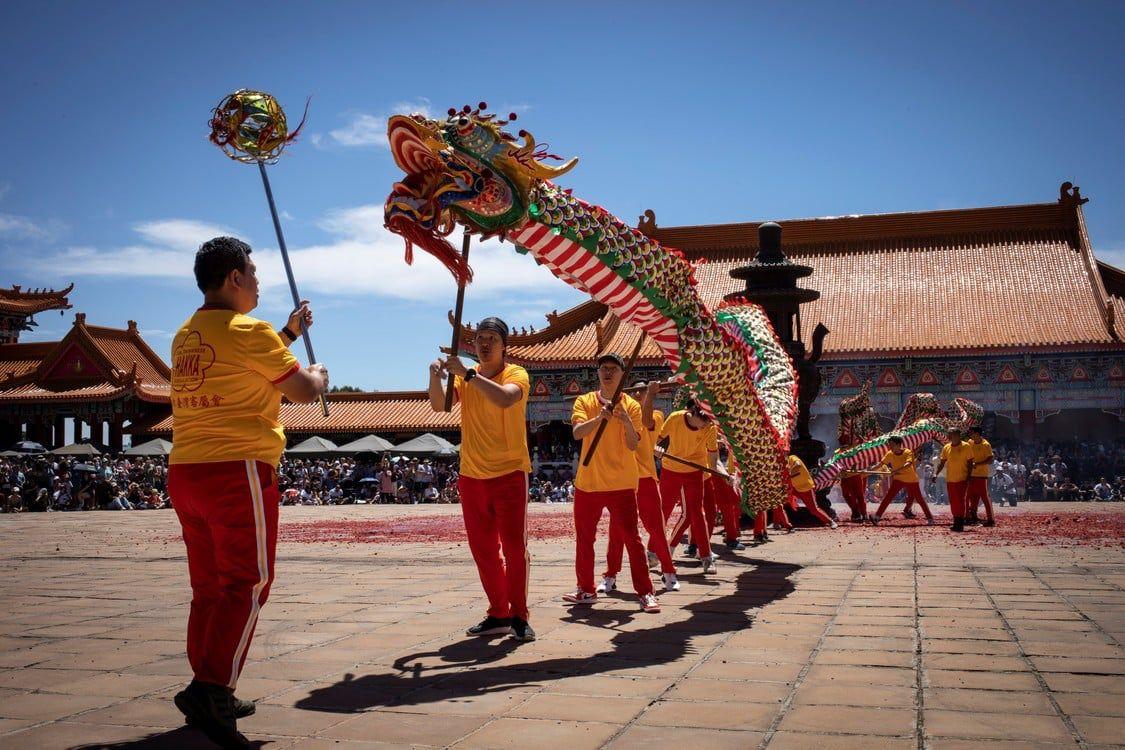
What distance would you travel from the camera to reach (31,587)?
23.4 feet

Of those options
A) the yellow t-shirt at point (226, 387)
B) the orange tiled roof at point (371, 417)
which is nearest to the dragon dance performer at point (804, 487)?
the yellow t-shirt at point (226, 387)

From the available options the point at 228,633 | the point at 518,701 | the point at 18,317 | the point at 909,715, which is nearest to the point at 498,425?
the point at 518,701

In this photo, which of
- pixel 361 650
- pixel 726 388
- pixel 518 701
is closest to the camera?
pixel 518 701

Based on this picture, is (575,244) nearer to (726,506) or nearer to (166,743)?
(166,743)

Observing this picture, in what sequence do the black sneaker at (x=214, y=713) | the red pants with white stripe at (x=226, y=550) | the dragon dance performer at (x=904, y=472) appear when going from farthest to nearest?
the dragon dance performer at (x=904, y=472)
the red pants with white stripe at (x=226, y=550)
the black sneaker at (x=214, y=713)

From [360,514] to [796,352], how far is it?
30.5 feet

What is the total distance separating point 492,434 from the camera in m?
4.96

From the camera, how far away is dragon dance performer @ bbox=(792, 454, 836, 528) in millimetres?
12125

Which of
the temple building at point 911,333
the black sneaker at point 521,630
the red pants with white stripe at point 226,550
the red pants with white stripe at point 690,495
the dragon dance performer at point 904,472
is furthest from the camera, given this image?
the temple building at point 911,333

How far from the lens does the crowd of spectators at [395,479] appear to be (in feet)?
71.9

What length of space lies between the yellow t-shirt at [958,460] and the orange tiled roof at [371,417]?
18160 millimetres

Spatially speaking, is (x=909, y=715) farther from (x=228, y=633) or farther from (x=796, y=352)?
(x=796, y=352)

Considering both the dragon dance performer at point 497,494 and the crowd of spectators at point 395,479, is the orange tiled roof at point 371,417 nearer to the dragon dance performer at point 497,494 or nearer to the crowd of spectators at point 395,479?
the crowd of spectators at point 395,479

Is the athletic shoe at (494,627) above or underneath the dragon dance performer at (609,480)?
underneath
